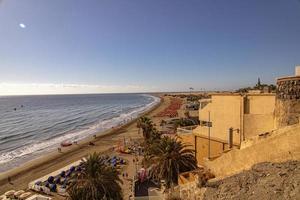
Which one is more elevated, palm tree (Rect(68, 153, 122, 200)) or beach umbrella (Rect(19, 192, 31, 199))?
palm tree (Rect(68, 153, 122, 200))

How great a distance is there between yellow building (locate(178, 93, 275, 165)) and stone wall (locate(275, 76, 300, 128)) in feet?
7.90

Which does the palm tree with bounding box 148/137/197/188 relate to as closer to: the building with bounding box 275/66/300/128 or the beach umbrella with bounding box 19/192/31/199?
the building with bounding box 275/66/300/128

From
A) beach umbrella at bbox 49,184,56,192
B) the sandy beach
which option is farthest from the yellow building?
the sandy beach

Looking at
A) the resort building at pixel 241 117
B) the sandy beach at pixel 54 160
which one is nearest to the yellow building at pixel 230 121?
the resort building at pixel 241 117

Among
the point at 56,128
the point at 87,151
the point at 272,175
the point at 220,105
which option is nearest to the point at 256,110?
the point at 220,105

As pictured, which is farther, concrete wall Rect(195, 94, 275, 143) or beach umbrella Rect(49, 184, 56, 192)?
beach umbrella Rect(49, 184, 56, 192)

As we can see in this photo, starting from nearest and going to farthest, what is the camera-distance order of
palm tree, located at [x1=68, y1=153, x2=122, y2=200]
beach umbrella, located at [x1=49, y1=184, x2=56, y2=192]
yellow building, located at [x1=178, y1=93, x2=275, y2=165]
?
palm tree, located at [x1=68, y1=153, x2=122, y2=200] < yellow building, located at [x1=178, y1=93, x2=275, y2=165] < beach umbrella, located at [x1=49, y1=184, x2=56, y2=192]

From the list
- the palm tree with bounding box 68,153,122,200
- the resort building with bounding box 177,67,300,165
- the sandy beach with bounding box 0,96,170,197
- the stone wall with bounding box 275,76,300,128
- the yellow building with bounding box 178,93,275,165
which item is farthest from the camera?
the sandy beach with bounding box 0,96,170,197

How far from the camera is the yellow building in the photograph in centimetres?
1691

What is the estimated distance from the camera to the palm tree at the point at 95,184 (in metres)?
15.6

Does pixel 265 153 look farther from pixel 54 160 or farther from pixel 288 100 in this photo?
pixel 54 160

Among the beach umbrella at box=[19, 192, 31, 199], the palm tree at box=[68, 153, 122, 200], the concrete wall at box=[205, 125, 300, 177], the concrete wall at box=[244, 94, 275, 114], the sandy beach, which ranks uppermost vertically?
the concrete wall at box=[244, 94, 275, 114]

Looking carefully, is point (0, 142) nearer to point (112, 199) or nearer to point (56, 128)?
point (56, 128)

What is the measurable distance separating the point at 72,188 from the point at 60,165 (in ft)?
70.5
